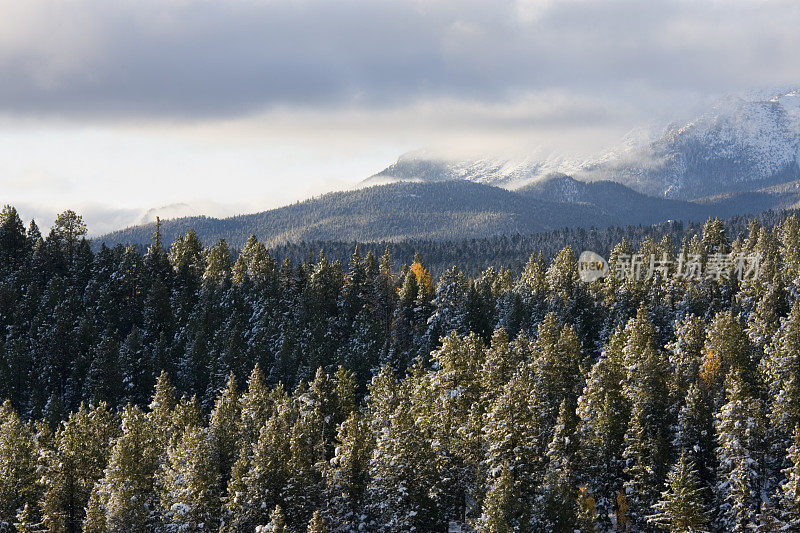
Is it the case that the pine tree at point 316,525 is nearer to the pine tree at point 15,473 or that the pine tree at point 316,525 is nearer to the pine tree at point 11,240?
the pine tree at point 15,473

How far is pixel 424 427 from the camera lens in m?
74.8

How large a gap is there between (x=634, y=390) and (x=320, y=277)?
2711 inches

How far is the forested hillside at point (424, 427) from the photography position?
66.4m

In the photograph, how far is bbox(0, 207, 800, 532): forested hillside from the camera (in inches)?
2616

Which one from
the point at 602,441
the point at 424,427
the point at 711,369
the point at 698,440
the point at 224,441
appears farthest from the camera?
the point at 711,369

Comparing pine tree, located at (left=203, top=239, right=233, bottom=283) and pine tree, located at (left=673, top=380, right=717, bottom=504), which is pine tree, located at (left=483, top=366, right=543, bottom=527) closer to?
pine tree, located at (left=673, top=380, right=717, bottom=504)

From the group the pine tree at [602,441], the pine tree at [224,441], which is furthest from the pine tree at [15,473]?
the pine tree at [602,441]

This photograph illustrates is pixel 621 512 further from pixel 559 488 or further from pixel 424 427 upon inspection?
pixel 424 427

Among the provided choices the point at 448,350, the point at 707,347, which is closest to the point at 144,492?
the point at 448,350

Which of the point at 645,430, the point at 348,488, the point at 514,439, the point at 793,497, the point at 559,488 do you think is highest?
the point at 514,439

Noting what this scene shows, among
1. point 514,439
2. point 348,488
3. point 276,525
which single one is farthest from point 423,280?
point 276,525

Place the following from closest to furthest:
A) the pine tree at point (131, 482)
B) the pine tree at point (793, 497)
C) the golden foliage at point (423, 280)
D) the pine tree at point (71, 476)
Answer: the pine tree at point (793, 497), the pine tree at point (131, 482), the pine tree at point (71, 476), the golden foliage at point (423, 280)

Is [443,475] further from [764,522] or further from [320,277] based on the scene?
[320,277]

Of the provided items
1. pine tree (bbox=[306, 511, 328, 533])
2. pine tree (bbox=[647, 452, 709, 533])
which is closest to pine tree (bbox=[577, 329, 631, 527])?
pine tree (bbox=[647, 452, 709, 533])
